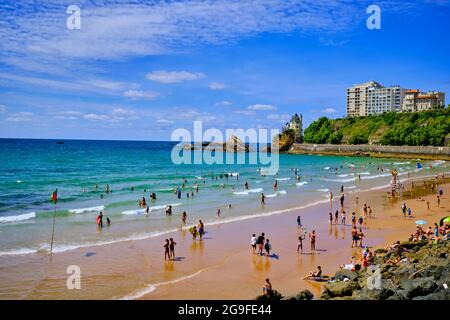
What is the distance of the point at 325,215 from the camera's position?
29734mm

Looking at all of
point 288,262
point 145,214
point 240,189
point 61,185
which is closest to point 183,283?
point 288,262

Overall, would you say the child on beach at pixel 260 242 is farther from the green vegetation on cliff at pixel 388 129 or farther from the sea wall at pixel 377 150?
the green vegetation on cliff at pixel 388 129

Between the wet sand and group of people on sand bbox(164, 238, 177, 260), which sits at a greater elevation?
group of people on sand bbox(164, 238, 177, 260)

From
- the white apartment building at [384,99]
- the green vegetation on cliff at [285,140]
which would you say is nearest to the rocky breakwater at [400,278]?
the green vegetation on cliff at [285,140]

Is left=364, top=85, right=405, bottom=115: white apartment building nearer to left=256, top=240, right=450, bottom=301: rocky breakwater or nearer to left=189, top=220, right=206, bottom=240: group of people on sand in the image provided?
left=189, top=220, right=206, bottom=240: group of people on sand

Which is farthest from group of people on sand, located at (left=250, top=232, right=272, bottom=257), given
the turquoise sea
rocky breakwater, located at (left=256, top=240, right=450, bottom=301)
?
the turquoise sea

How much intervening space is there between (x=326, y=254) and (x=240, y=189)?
26.6m

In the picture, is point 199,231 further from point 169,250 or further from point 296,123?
point 296,123

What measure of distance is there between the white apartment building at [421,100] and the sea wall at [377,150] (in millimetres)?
46576

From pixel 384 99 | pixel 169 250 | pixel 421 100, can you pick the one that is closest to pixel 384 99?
pixel 384 99

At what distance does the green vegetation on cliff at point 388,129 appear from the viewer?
320 feet

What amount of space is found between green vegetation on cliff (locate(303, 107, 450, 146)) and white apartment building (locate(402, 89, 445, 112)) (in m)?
28.2

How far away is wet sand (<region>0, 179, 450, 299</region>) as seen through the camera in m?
14.3

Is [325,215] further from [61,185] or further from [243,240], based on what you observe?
[61,185]
